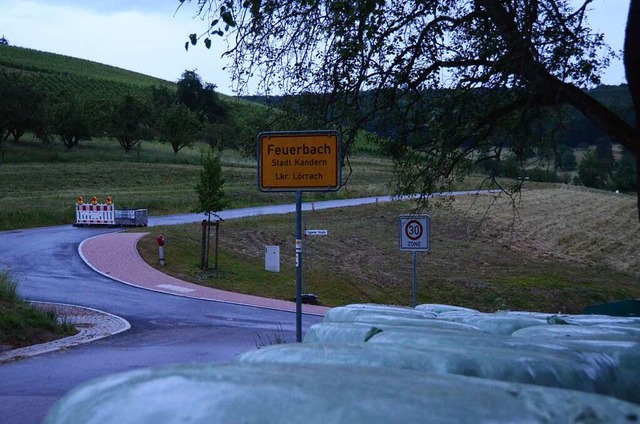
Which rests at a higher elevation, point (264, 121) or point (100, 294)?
point (264, 121)

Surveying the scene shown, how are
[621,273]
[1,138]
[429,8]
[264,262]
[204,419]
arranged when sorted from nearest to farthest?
1. [204,419]
2. [429,8]
3. [264,262]
4. [621,273]
5. [1,138]

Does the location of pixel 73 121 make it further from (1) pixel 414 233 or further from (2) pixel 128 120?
(1) pixel 414 233

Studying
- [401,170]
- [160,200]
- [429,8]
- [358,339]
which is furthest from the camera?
[160,200]

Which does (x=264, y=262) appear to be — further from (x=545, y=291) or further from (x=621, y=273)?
(x=621, y=273)

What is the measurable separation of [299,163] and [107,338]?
7.79 metres

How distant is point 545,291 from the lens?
980 inches

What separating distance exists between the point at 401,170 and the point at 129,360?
498 cm

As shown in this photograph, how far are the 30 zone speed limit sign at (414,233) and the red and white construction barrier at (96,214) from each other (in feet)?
72.8

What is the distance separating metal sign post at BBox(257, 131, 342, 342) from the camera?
7.63m

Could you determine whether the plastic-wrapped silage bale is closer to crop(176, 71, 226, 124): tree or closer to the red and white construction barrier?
the red and white construction barrier

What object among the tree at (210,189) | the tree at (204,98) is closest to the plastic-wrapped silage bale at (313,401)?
the tree at (210,189)

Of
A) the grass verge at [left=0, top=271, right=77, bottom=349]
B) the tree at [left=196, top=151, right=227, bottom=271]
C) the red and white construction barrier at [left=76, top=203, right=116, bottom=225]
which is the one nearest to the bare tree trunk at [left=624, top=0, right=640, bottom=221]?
the grass verge at [left=0, top=271, right=77, bottom=349]

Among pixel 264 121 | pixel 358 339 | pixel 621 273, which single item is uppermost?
pixel 264 121

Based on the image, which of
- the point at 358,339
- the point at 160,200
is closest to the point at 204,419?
the point at 358,339
